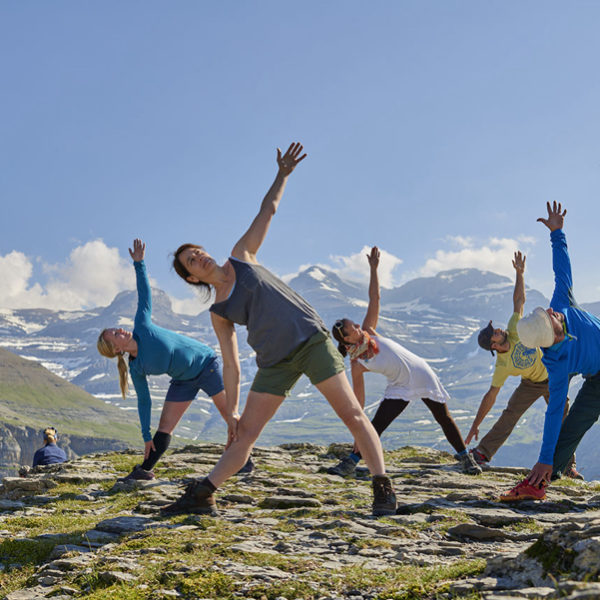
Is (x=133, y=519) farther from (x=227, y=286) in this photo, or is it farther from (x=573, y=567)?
(x=573, y=567)

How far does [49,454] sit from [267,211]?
49.5 feet

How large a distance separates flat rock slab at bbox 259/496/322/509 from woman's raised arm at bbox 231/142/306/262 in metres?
4.25

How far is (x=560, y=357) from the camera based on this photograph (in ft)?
29.1

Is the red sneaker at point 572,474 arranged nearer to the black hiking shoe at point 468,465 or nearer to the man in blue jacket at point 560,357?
the black hiking shoe at point 468,465

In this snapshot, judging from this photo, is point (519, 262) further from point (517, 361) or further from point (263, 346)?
point (263, 346)

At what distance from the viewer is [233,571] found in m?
5.88

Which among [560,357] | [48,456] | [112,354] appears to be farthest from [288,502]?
[48,456]

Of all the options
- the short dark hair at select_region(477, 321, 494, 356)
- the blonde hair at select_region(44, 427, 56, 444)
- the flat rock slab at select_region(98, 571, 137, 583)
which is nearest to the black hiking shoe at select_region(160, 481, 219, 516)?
the flat rock slab at select_region(98, 571, 137, 583)

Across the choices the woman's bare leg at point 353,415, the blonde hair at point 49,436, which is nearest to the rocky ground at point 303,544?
the woman's bare leg at point 353,415

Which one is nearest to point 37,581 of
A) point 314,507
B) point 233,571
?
point 233,571

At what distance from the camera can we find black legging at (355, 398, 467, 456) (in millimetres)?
13023

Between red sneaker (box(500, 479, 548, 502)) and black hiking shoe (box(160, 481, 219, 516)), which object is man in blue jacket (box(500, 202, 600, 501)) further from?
black hiking shoe (box(160, 481, 219, 516))

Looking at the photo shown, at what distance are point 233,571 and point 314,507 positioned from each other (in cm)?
394

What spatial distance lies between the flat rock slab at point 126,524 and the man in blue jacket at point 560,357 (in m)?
5.62
